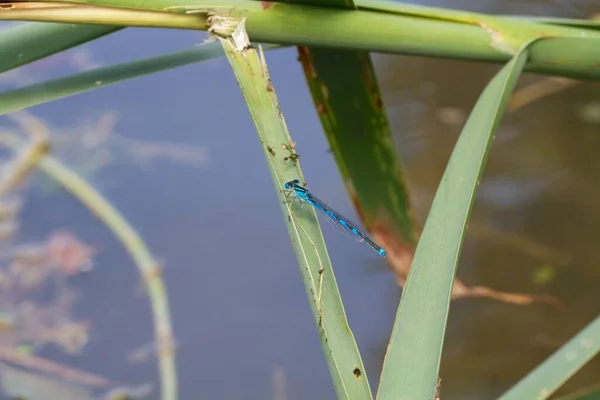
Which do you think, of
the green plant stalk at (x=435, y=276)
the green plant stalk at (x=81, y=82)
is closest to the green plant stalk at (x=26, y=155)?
the green plant stalk at (x=81, y=82)

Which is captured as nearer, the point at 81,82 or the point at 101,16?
the point at 101,16

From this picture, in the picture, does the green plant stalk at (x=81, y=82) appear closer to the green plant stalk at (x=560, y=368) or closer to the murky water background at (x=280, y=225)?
the green plant stalk at (x=560, y=368)

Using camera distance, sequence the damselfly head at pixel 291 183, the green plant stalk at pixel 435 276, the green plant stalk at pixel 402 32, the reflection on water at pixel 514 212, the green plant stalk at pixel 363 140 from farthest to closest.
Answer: the reflection on water at pixel 514 212
the green plant stalk at pixel 363 140
the green plant stalk at pixel 402 32
the damselfly head at pixel 291 183
the green plant stalk at pixel 435 276

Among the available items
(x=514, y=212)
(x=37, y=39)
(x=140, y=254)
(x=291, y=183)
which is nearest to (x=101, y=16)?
(x=37, y=39)

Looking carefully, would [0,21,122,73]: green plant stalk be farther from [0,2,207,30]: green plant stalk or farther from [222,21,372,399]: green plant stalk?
[222,21,372,399]: green plant stalk

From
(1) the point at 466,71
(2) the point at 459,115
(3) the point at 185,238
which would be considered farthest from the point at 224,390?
(1) the point at 466,71

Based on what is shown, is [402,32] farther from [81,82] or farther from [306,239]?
[81,82]
